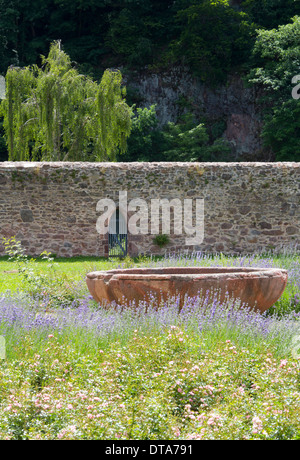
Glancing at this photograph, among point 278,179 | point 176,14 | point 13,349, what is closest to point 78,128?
point 278,179

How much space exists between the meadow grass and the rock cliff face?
2384 cm

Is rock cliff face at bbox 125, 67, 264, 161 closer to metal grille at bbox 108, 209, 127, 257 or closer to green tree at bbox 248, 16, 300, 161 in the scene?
green tree at bbox 248, 16, 300, 161

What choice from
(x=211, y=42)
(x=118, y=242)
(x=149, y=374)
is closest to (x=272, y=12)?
(x=211, y=42)

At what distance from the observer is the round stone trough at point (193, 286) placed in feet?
19.7

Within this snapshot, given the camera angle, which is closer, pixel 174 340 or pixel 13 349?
pixel 174 340

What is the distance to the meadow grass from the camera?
130 inches

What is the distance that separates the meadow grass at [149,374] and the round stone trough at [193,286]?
0.44 ft

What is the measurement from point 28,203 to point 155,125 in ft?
45.5

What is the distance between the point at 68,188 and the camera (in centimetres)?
1409

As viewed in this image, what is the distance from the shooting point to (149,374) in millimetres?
4262

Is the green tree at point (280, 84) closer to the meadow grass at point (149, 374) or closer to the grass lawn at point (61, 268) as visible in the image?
the grass lawn at point (61, 268)

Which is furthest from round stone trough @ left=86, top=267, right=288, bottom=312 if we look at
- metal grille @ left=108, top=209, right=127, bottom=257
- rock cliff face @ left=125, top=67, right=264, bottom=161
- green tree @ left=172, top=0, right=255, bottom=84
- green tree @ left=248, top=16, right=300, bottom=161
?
green tree @ left=172, top=0, right=255, bottom=84

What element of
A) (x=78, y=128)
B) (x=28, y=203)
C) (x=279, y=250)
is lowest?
(x=279, y=250)

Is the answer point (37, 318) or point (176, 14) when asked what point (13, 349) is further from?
point (176, 14)
